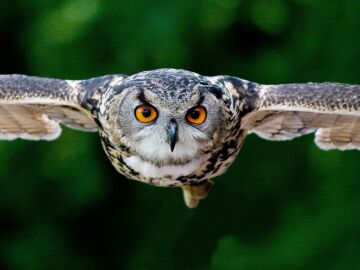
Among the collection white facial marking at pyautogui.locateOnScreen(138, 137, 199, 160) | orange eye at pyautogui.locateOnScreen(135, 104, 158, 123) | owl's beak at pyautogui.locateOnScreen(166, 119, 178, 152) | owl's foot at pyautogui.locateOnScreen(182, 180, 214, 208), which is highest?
orange eye at pyautogui.locateOnScreen(135, 104, 158, 123)

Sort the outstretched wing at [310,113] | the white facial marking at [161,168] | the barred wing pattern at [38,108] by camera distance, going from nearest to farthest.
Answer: the white facial marking at [161,168] → the outstretched wing at [310,113] → the barred wing pattern at [38,108]

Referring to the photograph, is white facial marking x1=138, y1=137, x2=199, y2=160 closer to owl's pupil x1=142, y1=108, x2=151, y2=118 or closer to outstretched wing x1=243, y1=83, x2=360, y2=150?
owl's pupil x1=142, y1=108, x2=151, y2=118

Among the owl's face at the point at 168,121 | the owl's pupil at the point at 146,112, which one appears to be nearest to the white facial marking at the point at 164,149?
the owl's face at the point at 168,121

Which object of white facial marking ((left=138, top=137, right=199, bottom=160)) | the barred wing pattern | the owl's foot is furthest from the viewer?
the owl's foot

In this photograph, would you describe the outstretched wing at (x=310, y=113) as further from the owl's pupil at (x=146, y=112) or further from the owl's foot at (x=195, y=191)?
the owl's pupil at (x=146, y=112)

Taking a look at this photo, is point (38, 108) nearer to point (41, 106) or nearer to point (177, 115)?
point (41, 106)

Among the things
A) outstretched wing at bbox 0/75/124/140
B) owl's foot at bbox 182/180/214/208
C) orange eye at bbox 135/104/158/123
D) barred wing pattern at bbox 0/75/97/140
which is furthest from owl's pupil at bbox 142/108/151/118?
owl's foot at bbox 182/180/214/208

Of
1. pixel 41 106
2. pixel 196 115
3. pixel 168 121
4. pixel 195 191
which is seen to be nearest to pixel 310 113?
pixel 195 191
